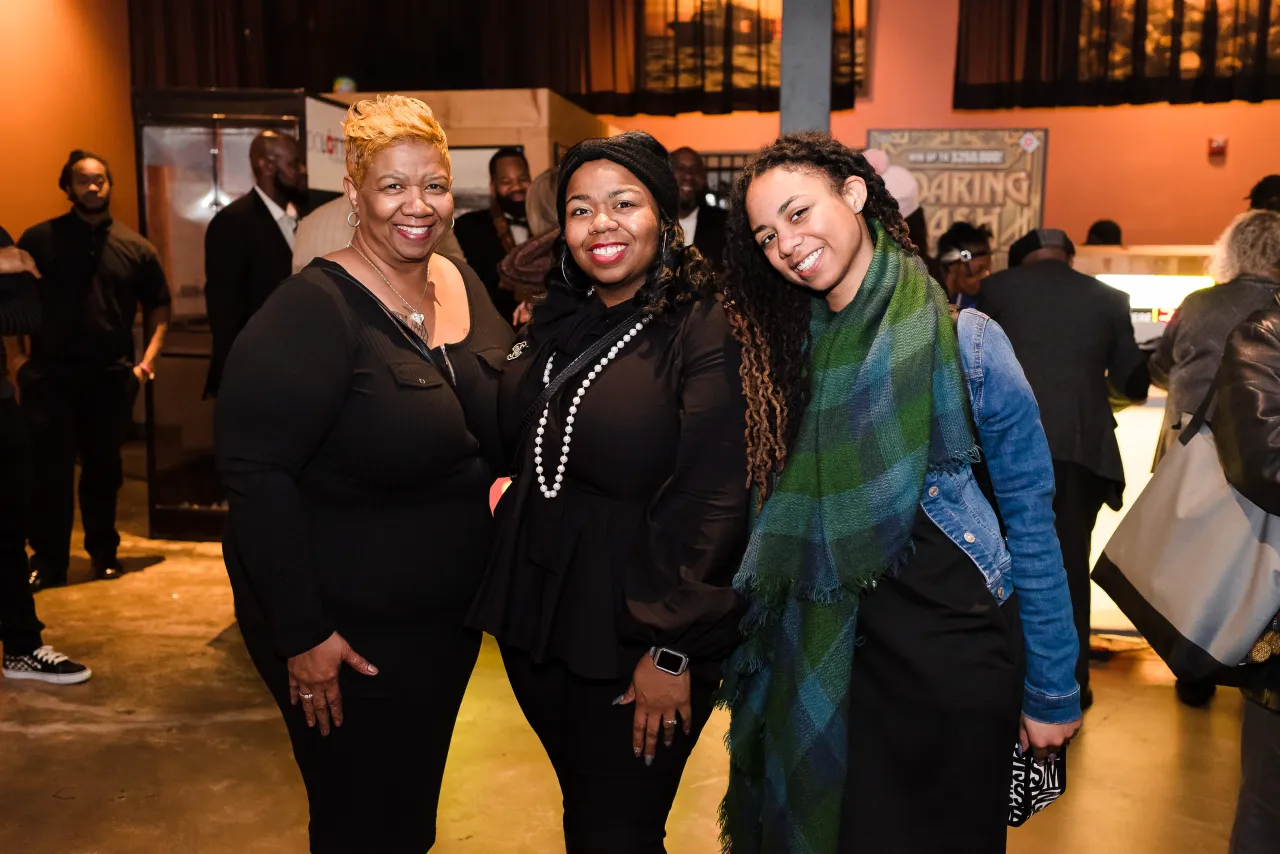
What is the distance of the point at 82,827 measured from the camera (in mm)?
3018

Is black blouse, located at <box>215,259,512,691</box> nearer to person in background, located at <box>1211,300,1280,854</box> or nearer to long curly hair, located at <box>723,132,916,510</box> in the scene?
long curly hair, located at <box>723,132,916,510</box>

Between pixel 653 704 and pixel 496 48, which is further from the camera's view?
pixel 496 48

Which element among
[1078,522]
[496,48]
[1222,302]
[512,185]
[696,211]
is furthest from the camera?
[496,48]

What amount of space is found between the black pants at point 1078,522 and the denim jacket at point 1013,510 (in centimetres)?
211

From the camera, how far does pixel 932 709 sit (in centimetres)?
171

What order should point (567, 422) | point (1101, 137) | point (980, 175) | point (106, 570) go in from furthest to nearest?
point (1101, 137) → point (980, 175) → point (106, 570) → point (567, 422)

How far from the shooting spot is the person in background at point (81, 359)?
5.13 meters

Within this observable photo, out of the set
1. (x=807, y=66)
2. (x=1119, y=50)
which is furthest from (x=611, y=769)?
(x=1119, y=50)

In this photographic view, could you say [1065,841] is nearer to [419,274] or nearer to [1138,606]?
[1138,606]

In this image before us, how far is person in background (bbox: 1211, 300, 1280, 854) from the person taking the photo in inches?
76.3

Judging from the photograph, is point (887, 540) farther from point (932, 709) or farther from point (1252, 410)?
point (1252, 410)

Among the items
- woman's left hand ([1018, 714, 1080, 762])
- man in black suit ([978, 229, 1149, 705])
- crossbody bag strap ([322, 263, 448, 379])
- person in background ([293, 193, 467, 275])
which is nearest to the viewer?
woman's left hand ([1018, 714, 1080, 762])

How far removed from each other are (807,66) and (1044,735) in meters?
1.66

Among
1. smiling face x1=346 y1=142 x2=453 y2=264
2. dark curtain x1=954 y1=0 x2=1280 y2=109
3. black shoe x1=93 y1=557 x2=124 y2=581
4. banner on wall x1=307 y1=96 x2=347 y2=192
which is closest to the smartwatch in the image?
smiling face x1=346 y1=142 x2=453 y2=264
